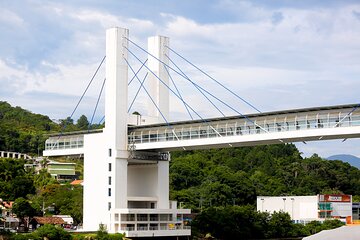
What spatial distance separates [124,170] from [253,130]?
30.2 ft

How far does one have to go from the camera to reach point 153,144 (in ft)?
140

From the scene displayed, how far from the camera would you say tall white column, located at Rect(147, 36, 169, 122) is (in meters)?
46.3

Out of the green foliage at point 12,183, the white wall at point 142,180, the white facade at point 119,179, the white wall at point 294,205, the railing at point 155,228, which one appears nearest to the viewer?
the railing at point 155,228

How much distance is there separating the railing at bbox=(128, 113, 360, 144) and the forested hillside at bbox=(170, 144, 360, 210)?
2636cm

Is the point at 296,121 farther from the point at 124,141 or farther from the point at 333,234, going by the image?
the point at 333,234

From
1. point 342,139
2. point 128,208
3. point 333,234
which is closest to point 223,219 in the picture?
point 128,208

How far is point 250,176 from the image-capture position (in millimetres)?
86562

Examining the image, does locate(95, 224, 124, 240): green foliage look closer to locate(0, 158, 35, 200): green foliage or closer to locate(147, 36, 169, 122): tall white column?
locate(147, 36, 169, 122): tall white column

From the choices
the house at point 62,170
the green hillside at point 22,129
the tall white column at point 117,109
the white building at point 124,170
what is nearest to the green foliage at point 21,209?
the white building at point 124,170

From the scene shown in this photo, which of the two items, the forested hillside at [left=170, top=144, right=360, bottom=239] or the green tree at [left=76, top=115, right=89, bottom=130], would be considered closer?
the forested hillside at [left=170, top=144, right=360, bottom=239]

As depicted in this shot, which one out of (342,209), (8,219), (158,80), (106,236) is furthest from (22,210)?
(342,209)

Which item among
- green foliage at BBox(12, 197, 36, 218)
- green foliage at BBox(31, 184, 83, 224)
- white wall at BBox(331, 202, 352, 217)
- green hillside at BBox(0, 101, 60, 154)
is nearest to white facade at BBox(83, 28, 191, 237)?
green foliage at BBox(12, 197, 36, 218)

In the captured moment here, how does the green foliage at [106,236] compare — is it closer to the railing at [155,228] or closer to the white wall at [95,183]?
the railing at [155,228]

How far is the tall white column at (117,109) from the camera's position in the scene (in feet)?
142
